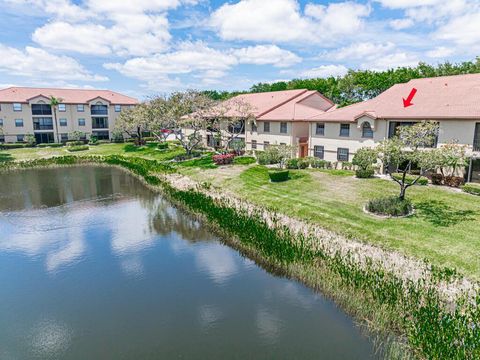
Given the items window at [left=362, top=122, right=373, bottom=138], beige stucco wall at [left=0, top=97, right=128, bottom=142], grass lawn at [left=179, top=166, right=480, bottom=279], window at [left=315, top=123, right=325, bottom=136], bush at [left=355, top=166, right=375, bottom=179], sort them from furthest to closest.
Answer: beige stucco wall at [left=0, top=97, right=128, bottom=142]
window at [left=315, top=123, right=325, bottom=136]
window at [left=362, top=122, right=373, bottom=138]
bush at [left=355, top=166, right=375, bottom=179]
grass lawn at [left=179, top=166, right=480, bottom=279]

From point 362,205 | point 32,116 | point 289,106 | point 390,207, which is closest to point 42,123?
point 32,116

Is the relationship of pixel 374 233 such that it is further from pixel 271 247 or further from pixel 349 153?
pixel 349 153

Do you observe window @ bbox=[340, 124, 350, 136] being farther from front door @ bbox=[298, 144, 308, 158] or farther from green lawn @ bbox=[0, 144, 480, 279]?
front door @ bbox=[298, 144, 308, 158]

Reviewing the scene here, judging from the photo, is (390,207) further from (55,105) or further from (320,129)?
(55,105)

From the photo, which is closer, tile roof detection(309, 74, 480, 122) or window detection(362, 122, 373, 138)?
tile roof detection(309, 74, 480, 122)

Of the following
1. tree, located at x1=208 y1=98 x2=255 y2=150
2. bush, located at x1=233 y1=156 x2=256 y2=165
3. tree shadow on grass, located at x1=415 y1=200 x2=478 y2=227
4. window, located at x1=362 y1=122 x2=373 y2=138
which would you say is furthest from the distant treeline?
tree shadow on grass, located at x1=415 y1=200 x2=478 y2=227

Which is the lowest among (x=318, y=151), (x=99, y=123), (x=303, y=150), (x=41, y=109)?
(x=303, y=150)

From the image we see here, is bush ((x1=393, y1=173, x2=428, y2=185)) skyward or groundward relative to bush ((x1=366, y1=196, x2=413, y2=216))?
skyward
